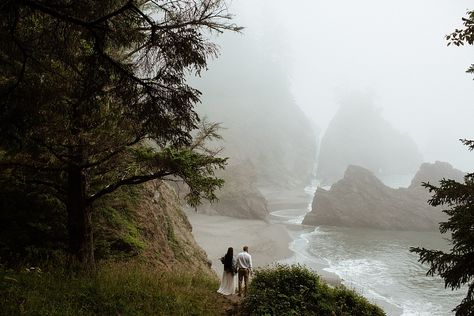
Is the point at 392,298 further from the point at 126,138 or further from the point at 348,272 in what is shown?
the point at 126,138

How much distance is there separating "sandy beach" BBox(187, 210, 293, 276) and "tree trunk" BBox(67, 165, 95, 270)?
20270 millimetres

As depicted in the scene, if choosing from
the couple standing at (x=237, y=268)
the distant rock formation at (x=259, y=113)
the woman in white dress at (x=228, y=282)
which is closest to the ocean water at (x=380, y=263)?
the couple standing at (x=237, y=268)

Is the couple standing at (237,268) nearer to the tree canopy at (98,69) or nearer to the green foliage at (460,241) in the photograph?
the green foliage at (460,241)

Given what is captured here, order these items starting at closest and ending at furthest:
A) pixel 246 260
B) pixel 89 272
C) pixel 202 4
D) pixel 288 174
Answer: pixel 202 4 < pixel 89 272 < pixel 246 260 < pixel 288 174

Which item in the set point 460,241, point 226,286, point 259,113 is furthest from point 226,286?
point 259,113

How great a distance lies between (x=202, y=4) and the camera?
4512 millimetres

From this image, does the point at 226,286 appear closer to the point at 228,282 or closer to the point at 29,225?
the point at 228,282

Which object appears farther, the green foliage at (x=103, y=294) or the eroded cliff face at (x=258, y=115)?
the eroded cliff face at (x=258, y=115)

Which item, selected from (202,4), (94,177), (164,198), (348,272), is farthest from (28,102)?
(348,272)

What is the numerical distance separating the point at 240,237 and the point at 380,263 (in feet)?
47.6

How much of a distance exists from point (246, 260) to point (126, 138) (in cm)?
656

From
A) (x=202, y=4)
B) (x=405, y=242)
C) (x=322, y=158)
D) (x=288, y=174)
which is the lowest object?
(x=405, y=242)

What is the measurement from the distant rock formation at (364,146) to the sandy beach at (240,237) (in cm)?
8198

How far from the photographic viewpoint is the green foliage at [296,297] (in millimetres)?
9617
